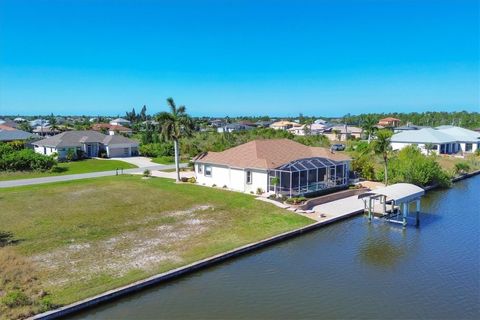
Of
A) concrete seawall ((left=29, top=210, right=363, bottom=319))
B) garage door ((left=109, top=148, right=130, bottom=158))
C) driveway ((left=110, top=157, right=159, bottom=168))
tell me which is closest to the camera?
concrete seawall ((left=29, top=210, right=363, bottom=319))

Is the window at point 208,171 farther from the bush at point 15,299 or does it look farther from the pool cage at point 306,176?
the bush at point 15,299

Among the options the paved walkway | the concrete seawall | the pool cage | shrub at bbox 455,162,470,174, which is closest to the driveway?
the paved walkway

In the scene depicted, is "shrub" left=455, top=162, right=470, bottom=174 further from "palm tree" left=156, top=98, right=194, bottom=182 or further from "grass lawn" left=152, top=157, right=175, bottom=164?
"grass lawn" left=152, top=157, right=175, bottom=164

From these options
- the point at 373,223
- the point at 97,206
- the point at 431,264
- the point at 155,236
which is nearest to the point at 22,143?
the point at 97,206

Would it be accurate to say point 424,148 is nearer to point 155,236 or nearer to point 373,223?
point 373,223

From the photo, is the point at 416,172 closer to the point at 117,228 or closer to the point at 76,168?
the point at 117,228

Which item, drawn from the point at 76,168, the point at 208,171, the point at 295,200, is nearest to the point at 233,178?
the point at 208,171

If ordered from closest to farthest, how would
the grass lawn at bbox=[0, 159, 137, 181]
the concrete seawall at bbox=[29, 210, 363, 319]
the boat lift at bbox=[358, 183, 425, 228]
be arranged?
the concrete seawall at bbox=[29, 210, 363, 319] → the boat lift at bbox=[358, 183, 425, 228] → the grass lawn at bbox=[0, 159, 137, 181]
